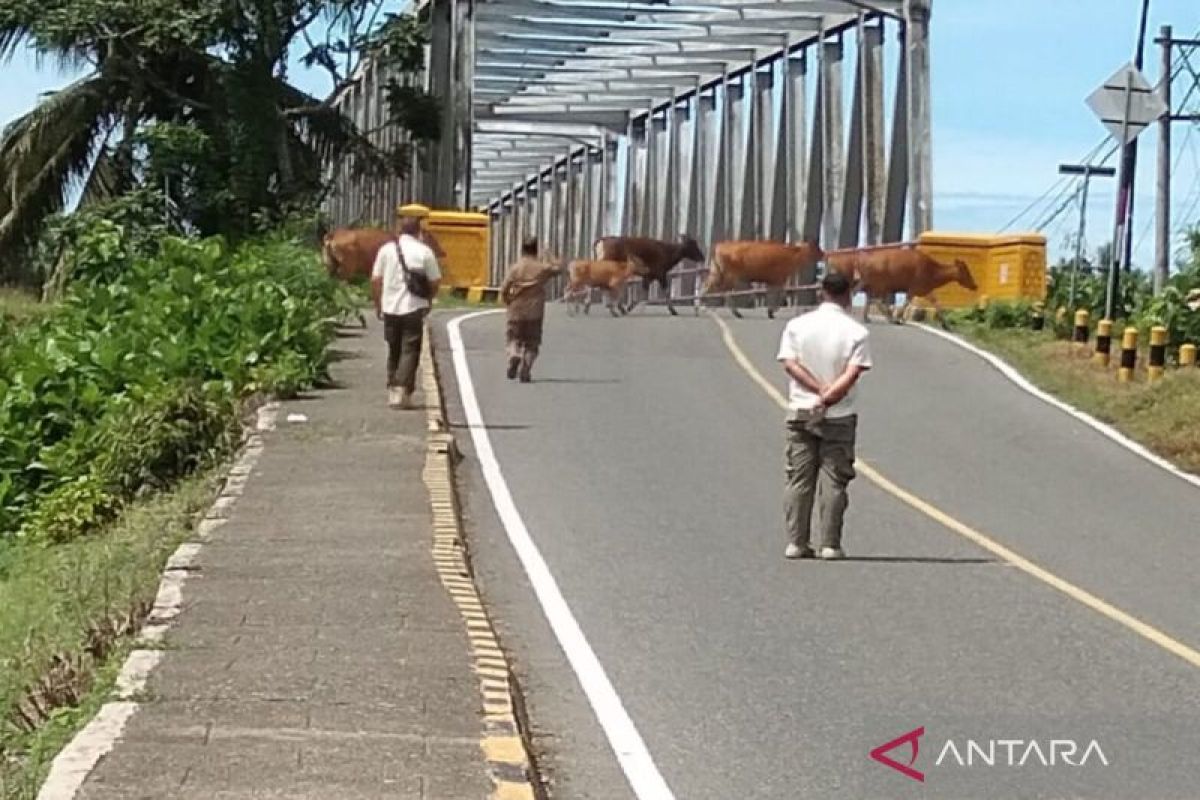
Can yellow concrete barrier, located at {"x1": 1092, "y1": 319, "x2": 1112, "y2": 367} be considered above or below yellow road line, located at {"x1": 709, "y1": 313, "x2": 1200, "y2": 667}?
above

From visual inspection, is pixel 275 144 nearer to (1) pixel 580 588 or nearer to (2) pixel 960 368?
(2) pixel 960 368


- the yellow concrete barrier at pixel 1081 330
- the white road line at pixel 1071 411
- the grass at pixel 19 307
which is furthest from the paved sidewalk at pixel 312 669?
the grass at pixel 19 307

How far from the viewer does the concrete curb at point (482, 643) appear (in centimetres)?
738

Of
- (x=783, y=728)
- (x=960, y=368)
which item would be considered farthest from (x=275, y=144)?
(x=783, y=728)

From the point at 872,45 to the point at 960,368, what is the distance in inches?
841

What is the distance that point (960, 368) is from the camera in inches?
1016

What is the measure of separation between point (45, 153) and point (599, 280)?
511 inches

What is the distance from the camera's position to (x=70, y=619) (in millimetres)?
10977

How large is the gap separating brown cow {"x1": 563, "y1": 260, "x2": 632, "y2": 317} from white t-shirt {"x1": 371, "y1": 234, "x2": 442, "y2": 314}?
13.5m

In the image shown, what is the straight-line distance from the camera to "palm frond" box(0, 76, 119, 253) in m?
40.4

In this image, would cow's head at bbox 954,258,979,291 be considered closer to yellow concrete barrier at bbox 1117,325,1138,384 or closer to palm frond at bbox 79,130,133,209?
yellow concrete barrier at bbox 1117,325,1138,384

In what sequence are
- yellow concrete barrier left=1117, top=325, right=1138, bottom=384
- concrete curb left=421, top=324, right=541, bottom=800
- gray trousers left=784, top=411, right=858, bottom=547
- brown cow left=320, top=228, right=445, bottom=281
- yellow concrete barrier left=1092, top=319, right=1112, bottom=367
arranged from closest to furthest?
1. concrete curb left=421, top=324, right=541, bottom=800
2. gray trousers left=784, top=411, right=858, bottom=547
3. yellow concrete barrier left=1117, top=325, right=1138, bottom=384
4. yellow concrete barrier left=1092, top=319, right=1112, bottom=367
5. brown cow left=320, top=228, right=445, bottom=281

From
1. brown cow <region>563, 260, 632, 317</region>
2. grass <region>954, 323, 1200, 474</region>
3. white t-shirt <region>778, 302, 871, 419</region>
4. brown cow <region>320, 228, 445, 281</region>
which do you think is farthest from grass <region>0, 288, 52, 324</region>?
white t-shirt <region>778, 302, 871, 419</region>

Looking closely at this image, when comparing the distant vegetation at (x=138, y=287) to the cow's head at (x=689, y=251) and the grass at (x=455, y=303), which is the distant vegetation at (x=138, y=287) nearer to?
the grass at (x=455, y=303)
